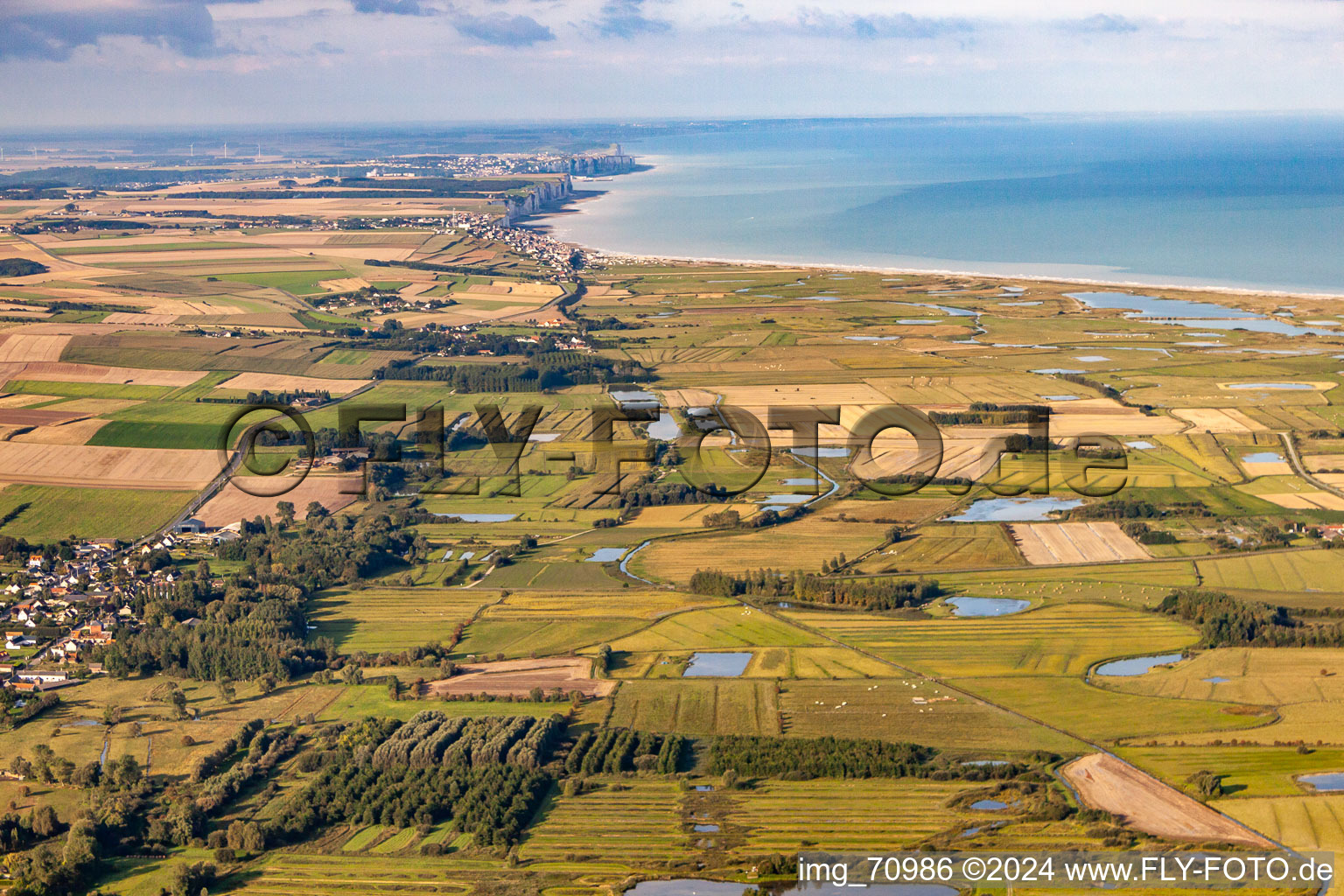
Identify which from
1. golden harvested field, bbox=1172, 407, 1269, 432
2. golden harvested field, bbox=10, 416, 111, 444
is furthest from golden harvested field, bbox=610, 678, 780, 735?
golden harvested field, bbox=10, 416, 111, 444

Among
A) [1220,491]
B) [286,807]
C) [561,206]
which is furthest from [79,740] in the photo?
[561,206]

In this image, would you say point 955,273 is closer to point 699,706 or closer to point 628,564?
point 628,564

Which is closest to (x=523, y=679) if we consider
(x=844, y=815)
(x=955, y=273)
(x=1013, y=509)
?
(x=844, y=815)

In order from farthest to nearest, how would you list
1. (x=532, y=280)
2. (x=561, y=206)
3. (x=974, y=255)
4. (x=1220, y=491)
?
(x=561, y=206) → (x=974, y=255) → (x=532, y=280) → (x=1220, y=491)

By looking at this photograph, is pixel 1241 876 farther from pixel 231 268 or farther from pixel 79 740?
pixel 231 268

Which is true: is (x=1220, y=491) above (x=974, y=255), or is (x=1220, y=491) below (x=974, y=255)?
below
